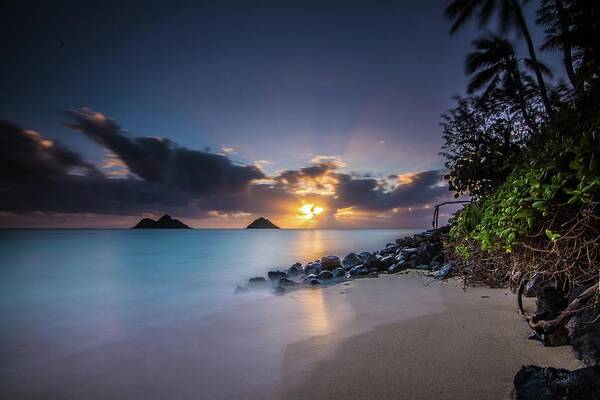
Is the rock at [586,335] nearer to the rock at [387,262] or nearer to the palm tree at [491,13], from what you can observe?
the rock at [387,262]

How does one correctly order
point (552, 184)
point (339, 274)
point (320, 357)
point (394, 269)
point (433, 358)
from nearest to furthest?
point (552, 184)
point (433, 358)
point (320, 357)
point (394, 269)
point (339, 274)

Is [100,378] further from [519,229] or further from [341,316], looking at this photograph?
[519,229]

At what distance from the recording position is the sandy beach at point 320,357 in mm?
3121

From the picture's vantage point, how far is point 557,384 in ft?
7.25

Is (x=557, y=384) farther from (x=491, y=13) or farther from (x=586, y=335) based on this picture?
(x=491, y=13)

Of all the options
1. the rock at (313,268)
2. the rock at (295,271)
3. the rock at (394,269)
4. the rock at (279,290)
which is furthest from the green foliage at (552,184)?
the rock at (295,271)

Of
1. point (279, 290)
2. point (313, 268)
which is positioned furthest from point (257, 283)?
point (313, 268)

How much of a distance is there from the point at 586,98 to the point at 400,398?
9.62 ft

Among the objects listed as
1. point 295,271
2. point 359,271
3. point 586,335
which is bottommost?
point 295,271

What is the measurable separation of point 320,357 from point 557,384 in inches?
95.6

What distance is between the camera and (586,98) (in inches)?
96.7

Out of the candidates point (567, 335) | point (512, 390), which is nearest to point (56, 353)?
point (512, 390)

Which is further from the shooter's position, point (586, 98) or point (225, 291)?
point (225, 291)

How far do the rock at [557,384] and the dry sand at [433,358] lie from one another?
1.06ft
